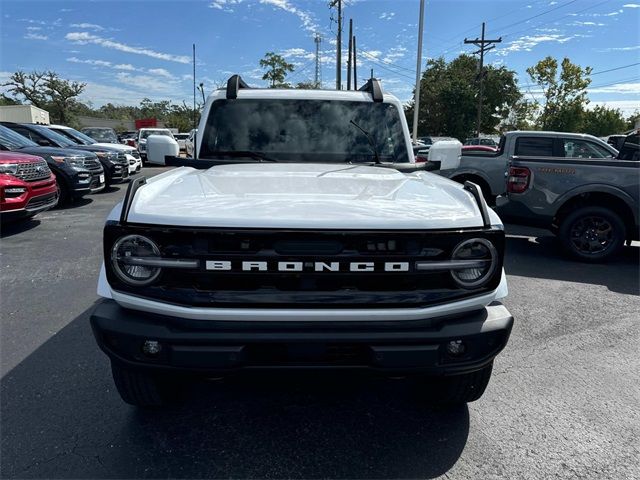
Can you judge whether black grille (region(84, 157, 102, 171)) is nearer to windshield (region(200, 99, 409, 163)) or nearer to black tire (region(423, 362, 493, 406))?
windshield (region(200, 99, 409, 163))

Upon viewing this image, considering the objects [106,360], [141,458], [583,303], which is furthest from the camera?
[583,303]

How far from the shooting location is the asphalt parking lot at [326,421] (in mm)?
2275

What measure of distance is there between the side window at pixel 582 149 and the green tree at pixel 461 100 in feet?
128

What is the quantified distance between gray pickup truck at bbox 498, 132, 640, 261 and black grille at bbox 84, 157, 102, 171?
8.85 metres

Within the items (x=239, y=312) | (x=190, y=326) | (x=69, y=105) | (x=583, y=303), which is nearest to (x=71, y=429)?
(x=190, y=326)

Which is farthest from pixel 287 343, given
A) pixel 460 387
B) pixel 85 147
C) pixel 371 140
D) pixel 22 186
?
pixel 85 147

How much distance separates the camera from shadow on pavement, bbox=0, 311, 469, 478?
7.38 ft

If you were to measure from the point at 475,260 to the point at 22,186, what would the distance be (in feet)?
24.4

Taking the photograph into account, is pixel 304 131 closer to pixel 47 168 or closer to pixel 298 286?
pixel 298 286

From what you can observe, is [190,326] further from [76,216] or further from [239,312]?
[76,216]

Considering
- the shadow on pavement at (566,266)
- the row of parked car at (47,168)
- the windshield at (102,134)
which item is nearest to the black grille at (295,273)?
the shadow on pavement at (566,266)

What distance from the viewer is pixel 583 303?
480cm

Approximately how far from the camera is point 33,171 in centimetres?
757

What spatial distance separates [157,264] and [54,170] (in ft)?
30.3
